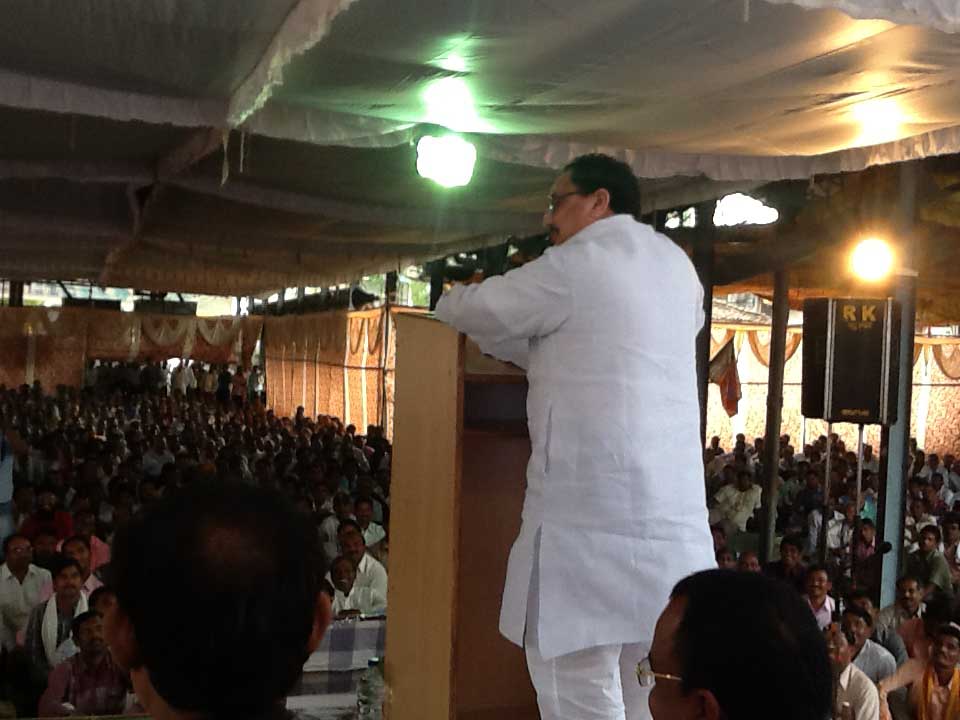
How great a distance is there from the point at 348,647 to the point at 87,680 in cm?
125

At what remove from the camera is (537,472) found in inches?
78.2

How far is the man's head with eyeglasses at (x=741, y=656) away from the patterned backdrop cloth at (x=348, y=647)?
99.0 inches

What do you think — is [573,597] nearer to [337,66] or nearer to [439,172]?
[337,66]

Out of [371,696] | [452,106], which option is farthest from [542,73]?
[371,696]

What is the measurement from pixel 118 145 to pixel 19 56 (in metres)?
1.77

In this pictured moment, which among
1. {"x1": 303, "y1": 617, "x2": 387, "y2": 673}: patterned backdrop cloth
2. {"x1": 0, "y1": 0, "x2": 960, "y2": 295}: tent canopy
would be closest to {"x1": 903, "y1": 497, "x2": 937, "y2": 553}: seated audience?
{"x1": 0, "y1": 0, "x2": 960, "y2": 295}: tent canopy

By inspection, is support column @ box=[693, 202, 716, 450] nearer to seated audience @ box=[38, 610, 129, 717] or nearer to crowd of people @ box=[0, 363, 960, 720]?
crowd of people @ box=[0, 363, 960, 720]

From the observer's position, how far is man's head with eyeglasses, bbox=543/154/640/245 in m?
2.09

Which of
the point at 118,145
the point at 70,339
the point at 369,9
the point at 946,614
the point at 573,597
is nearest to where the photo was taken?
the point at 573,597

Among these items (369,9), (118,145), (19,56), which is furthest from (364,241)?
(369,9)

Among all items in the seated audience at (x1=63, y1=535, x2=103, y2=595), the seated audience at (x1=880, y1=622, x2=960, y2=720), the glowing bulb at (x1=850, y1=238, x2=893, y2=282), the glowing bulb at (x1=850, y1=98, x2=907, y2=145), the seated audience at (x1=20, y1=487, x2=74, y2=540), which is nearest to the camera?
the glowing bulb at (x1=850, y1=98, x2=907, y2=145)


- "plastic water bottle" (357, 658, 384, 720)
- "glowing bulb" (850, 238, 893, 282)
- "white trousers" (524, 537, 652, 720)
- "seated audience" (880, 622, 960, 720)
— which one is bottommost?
"seated audience" (880, 622, 960, 720)

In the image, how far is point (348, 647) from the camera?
12.4 feet

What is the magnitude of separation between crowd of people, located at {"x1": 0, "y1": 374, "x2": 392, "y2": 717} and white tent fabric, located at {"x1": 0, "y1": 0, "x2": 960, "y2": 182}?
138 cm
